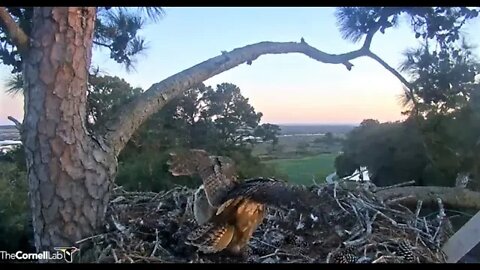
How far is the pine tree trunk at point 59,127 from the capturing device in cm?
113

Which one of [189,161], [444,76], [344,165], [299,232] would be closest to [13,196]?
[189,161]

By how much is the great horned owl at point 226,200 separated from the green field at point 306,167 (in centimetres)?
7

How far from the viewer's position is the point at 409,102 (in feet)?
4.25

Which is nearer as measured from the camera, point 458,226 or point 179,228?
point 179,228

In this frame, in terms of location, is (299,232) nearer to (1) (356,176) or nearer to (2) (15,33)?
(1) (356,176)

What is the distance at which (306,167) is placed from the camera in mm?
1310

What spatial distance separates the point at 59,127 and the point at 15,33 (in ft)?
0.80

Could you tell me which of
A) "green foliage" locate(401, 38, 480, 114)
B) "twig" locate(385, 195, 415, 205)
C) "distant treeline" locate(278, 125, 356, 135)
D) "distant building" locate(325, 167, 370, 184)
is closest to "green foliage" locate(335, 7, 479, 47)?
"green foliage" locate(401, 38, 480, 114)

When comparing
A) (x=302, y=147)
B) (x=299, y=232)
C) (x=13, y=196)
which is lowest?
(x=299, y=232)
